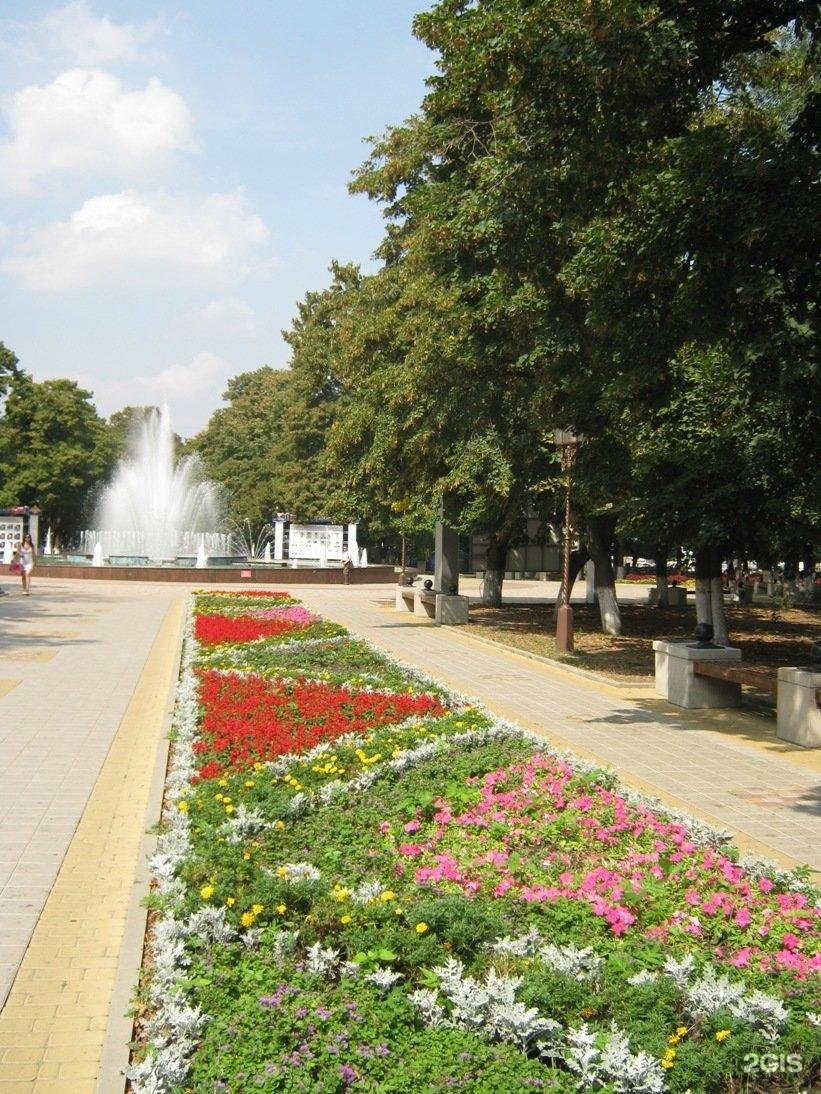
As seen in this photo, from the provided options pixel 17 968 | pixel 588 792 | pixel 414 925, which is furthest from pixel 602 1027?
pixel 588 792

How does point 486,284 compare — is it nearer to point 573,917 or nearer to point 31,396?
point 573,917

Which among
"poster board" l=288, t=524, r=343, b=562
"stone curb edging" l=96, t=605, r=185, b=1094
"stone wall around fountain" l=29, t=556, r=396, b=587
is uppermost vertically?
"poster board" l=288, t=524, r=343, b=562

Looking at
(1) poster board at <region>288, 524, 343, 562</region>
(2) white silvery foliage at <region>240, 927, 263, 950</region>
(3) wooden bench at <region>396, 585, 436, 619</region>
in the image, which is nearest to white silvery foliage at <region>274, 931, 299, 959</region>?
(2) white silvery foliage at <region>240, 927, 263, 950</region>

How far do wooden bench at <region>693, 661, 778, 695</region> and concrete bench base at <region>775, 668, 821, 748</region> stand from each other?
0.21m

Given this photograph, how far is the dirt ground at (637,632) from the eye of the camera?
17766 millimetres

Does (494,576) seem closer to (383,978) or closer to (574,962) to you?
(574,962)

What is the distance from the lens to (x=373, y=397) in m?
24.0

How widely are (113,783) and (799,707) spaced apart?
641 cm

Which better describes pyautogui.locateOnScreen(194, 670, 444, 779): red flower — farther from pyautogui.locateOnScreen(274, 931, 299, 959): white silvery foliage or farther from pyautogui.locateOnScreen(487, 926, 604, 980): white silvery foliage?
pyautogui.locateOnScreen(487, 926, 604, 980): white silvery foliage

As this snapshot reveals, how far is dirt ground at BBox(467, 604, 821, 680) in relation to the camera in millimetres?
17766

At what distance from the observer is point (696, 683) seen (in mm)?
12805

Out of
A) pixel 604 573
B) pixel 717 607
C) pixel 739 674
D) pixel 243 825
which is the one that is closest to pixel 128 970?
pixel 243 825

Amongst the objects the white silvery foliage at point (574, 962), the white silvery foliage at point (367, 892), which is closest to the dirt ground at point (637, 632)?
the white silvery foliage at point (367, 892)

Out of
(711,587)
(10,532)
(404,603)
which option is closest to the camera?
(711,587)
